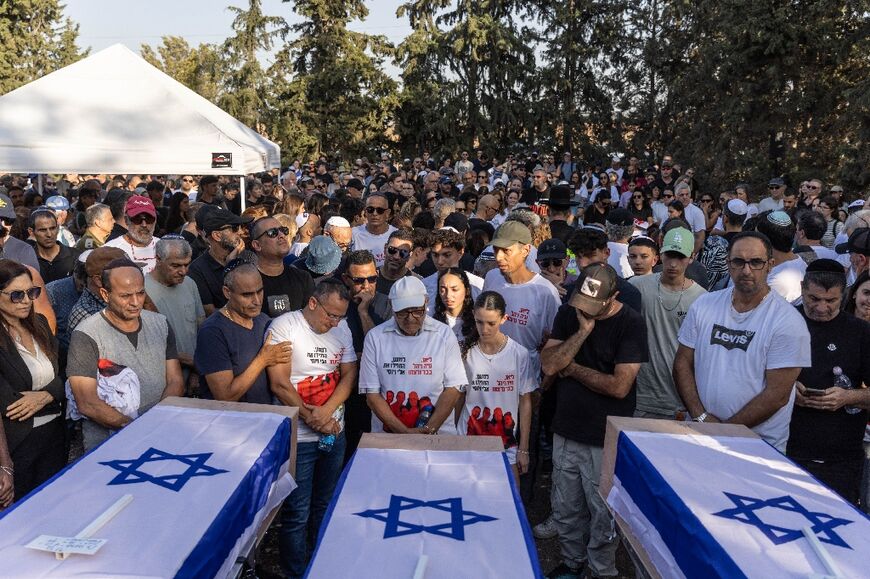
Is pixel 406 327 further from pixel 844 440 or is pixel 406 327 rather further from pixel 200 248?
pixel 200 248

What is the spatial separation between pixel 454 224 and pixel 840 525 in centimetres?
470

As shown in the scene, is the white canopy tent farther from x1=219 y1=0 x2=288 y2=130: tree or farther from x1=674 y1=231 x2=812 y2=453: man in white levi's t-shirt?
x1=219 y1=0 x2=288 y2=130: tree

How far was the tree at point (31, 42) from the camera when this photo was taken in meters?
34.8

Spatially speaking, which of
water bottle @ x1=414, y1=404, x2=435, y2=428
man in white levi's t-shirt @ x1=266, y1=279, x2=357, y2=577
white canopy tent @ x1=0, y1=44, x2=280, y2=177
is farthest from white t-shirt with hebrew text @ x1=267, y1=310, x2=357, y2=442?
white canopy tent @ x1=0, y1=44, x2=280, y2=177

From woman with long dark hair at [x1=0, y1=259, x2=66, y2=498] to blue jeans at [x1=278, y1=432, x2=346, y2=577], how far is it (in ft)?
4.18

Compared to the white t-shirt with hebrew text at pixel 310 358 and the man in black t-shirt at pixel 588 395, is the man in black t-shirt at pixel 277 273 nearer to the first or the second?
the white t-shirt with hebrew text at pixel 310 358

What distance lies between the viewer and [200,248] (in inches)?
279

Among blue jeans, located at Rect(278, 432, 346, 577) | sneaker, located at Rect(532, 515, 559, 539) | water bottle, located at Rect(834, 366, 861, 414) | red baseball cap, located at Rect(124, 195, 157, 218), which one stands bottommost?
sneaker, located at Rect(532, 515, 559, 539)

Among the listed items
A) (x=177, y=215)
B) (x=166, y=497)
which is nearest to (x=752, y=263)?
(x=166, y=497)

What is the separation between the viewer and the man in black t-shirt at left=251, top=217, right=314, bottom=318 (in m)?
4.79

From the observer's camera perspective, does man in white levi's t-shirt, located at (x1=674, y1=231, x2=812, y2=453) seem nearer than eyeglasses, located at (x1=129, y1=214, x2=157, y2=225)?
→ Yes

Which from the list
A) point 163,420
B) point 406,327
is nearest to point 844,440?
point 406,327

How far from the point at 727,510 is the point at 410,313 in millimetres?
1835

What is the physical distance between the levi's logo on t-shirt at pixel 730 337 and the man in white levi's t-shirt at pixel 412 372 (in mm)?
1285
